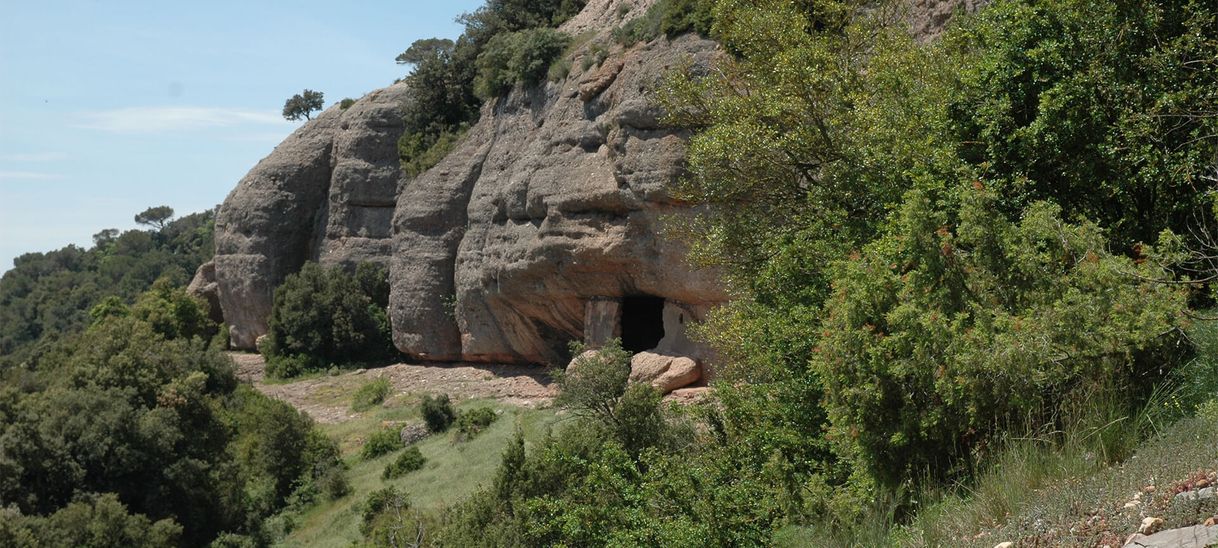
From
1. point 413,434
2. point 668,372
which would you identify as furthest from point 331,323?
point 668,372

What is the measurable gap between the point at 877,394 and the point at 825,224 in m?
4.21

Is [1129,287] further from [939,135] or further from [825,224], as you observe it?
[825,224]

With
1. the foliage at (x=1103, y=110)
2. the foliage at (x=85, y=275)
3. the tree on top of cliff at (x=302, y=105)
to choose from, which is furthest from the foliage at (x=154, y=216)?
the foliage at (x=1103, y=110)

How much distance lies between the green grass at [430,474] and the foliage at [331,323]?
799cm

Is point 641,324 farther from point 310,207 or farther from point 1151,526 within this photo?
point 1151,526

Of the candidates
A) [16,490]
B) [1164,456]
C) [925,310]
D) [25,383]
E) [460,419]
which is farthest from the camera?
[25,383]

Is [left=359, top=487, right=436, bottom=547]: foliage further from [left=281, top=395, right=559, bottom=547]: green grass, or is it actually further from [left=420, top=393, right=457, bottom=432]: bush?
[left=420, top=393, right=457, bottom=432]: bush

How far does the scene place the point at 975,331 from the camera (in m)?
7.43

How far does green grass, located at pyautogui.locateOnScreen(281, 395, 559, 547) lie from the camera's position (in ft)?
67.5

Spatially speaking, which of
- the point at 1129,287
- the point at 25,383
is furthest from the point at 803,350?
the point at 25,383

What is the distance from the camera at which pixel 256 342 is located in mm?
38656

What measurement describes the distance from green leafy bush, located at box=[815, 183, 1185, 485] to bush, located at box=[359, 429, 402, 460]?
18.1 meters

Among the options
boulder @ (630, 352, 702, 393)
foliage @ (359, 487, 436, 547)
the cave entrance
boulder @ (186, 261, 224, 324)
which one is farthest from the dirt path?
boulder @ (186, 261, 224, 324)

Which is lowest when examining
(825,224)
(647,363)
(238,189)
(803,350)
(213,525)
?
(213,525)
